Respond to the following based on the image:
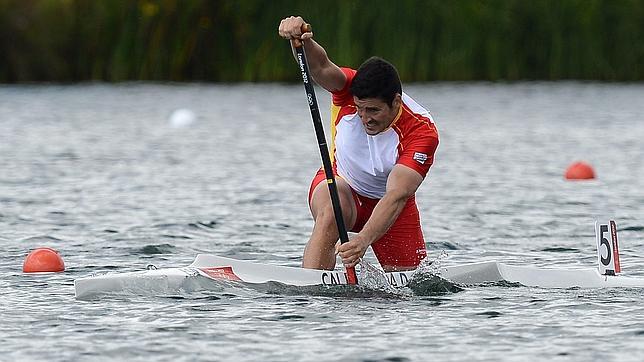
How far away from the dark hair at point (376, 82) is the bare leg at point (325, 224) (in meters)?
0.70

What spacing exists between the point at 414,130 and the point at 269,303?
1475mm

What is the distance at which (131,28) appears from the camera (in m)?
36.3

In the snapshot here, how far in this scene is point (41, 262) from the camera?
10688 millimetres

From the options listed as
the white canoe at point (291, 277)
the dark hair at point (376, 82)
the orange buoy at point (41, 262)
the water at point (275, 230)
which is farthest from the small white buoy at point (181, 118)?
the dark hair at point (376, 82)

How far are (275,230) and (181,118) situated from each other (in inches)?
643

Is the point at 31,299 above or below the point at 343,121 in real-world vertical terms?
below

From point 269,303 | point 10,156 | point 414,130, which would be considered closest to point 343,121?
point 414,130

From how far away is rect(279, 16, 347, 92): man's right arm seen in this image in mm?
9266

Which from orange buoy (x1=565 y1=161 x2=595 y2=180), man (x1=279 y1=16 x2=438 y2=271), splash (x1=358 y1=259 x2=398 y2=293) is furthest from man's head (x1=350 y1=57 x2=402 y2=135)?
orange buoy (x1=565 y1=161 x2=595 y2=180)

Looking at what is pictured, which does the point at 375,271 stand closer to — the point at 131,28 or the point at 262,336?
the point at 262,336

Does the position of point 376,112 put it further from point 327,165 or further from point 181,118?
point 181,118

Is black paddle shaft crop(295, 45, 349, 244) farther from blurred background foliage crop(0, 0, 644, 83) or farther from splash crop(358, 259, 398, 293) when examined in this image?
blurred background foliage crop(0, 0, 644, 83)

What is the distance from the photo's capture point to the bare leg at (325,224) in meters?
9.50

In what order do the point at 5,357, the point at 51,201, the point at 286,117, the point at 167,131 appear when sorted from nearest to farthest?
the point at 5,357 < the point at 51,201 < the point at 167,131 < the point at 286,117
